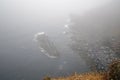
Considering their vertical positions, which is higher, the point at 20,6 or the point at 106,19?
the point at 20,6

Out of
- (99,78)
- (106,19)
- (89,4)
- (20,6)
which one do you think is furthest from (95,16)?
(99,78)

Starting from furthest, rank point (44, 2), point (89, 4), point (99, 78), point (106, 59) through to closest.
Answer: point (44, 2)
point (89, 4)
point (106, 59)
point (99, 78)

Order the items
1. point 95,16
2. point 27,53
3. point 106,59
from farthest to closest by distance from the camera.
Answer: point 95,16, point 27,53, point 106,59

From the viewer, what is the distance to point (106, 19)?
107 m

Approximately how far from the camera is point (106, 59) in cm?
7700

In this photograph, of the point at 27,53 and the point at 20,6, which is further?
the point at 20,6

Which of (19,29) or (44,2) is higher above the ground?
(44,2)

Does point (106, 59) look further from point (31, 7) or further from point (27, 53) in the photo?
point (31, 7)

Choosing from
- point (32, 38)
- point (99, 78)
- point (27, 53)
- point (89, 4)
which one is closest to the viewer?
point (99, 78)

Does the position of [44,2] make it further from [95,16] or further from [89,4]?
[95,16]

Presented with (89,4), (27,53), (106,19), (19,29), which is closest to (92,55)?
(27,53)

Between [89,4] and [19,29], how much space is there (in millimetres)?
36578

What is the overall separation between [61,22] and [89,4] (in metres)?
25.5

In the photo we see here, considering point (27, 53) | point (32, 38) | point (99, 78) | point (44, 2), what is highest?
point (44, 2)
